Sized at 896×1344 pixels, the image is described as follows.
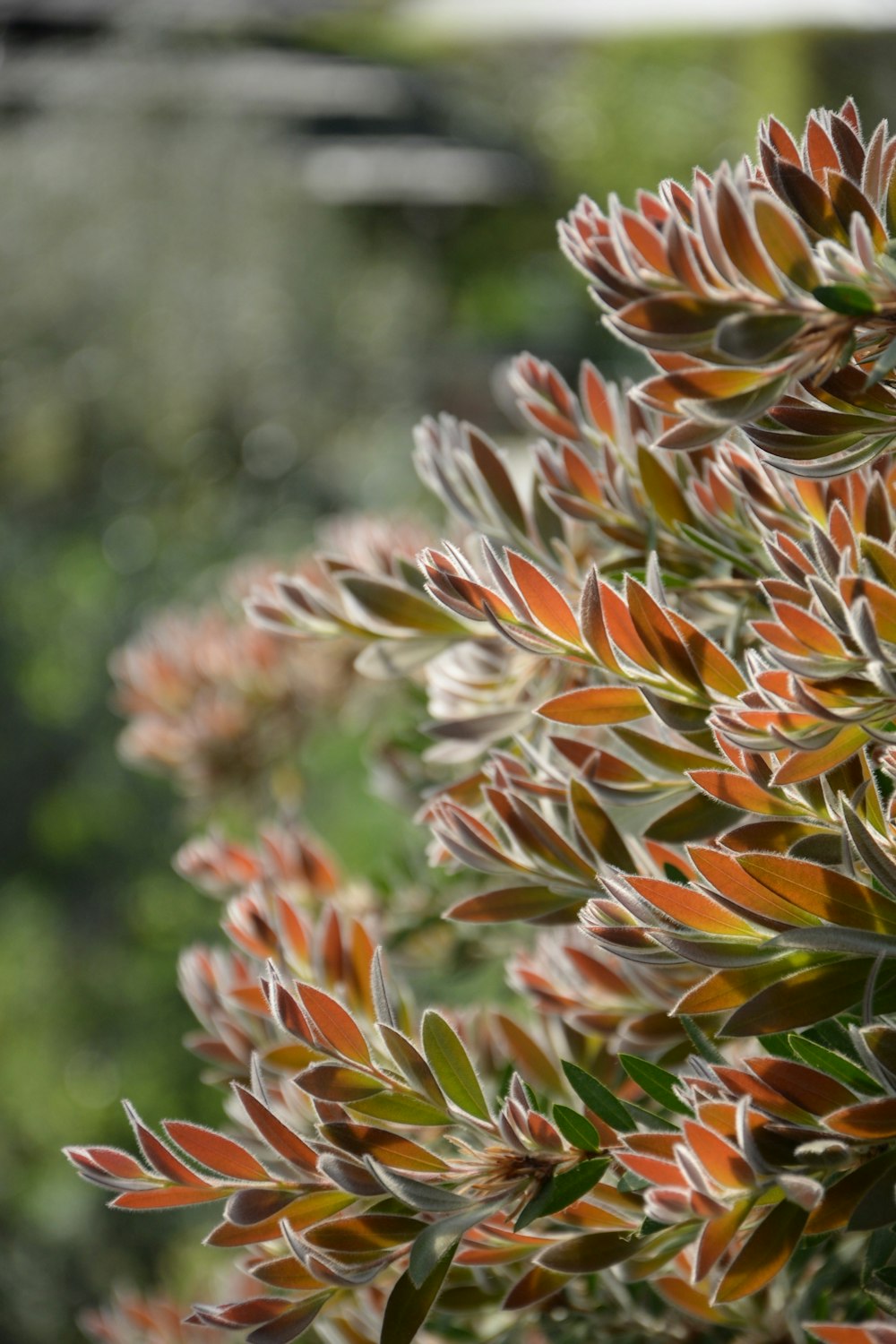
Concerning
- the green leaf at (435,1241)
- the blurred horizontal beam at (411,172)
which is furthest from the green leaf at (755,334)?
the blurred horizontal beam at (411,172)

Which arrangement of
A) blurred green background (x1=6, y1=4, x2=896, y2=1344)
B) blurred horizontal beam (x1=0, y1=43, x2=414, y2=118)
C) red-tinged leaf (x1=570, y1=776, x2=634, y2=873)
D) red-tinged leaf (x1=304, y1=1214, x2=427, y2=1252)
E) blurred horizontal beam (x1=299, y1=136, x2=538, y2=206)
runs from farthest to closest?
blurred horizontal beam (x1=299, y1=136, x2=538, y2=206), blurred horizontal beam (x1=0, y1=43, x2=414, y2=118), blurred green background (x1=6, y1=4, x2=896, y2=1344), red-tinged leaf (x1=570, y1=776, x2=634, y2=873), red-tinged leaf (x1=304, y1=1214, x2=427, y2=1252)

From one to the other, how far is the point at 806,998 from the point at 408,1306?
25cm

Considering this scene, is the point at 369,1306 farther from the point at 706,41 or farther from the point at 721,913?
the point at 706,41

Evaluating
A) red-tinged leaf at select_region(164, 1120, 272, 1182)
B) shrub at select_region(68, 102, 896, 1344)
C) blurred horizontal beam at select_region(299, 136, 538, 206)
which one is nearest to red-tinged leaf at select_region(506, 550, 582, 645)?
→ shrub at select_region(68, 102, 896, 1344)

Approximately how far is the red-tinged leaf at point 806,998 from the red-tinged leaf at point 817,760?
93 millimetres

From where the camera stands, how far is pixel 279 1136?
0.67 metres

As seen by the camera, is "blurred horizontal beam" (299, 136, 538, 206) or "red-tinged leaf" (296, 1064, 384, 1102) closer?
"red-tinged leaf" (296, 1064, 384, 1102)

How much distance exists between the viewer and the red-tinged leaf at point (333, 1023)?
2.21ft

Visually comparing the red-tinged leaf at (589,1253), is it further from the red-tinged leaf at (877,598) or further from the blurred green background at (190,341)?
the blurred green background at (190,341)

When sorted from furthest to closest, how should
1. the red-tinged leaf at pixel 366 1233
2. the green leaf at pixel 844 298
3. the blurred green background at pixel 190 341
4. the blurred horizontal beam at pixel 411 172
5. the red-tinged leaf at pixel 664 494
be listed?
the blurred horizontal beam at pixel 411 172 → the blurred green background at pixel 190 341 → the red-tinged leaf at pixel 664 494 → the red-tinged leaf at pixel 366 1233 → the green leaf at pixel 844 298

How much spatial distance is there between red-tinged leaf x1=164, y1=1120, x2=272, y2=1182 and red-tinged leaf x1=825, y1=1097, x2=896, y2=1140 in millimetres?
288

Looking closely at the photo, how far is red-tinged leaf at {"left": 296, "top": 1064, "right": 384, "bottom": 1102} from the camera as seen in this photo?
2.17 ft

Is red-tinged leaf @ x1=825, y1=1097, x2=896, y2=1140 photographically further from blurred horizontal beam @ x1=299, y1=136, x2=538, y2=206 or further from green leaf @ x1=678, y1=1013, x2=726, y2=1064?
blurred horizontal beam @ x1=299, y1=136, x2=538, y2=206

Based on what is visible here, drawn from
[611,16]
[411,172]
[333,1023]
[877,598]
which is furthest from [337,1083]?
[611,16]
